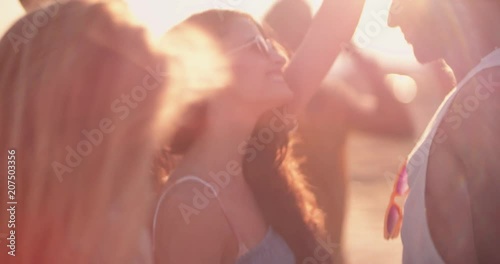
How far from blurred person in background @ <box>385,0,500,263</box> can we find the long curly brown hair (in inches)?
19.4

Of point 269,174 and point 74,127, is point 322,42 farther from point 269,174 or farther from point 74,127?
point 74,127

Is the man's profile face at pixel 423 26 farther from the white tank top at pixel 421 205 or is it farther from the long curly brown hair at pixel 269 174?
the long curly brown hair at pixel 269 174

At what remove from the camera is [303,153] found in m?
3.14

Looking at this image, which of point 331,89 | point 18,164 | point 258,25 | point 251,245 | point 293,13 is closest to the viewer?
point 18,164

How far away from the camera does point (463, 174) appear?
5.44ft

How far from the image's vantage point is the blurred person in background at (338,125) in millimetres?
3113

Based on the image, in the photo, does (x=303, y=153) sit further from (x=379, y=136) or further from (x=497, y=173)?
(x=497, y=173)

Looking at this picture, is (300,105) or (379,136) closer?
(300,105)

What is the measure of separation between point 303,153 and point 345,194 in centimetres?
26

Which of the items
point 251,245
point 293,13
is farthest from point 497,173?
point 293,13

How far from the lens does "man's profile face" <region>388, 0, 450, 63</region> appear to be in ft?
6.12

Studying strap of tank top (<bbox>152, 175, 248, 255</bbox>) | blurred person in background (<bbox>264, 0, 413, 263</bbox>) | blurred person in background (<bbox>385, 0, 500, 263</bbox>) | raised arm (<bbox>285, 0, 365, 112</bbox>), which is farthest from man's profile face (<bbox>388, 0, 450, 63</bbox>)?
blurred person in background (<bbox>264, 0, 413, 263</bbox>)

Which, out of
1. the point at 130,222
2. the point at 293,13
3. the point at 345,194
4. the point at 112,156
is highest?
the point at 112,156

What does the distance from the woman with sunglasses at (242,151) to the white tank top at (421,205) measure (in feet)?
1.46
